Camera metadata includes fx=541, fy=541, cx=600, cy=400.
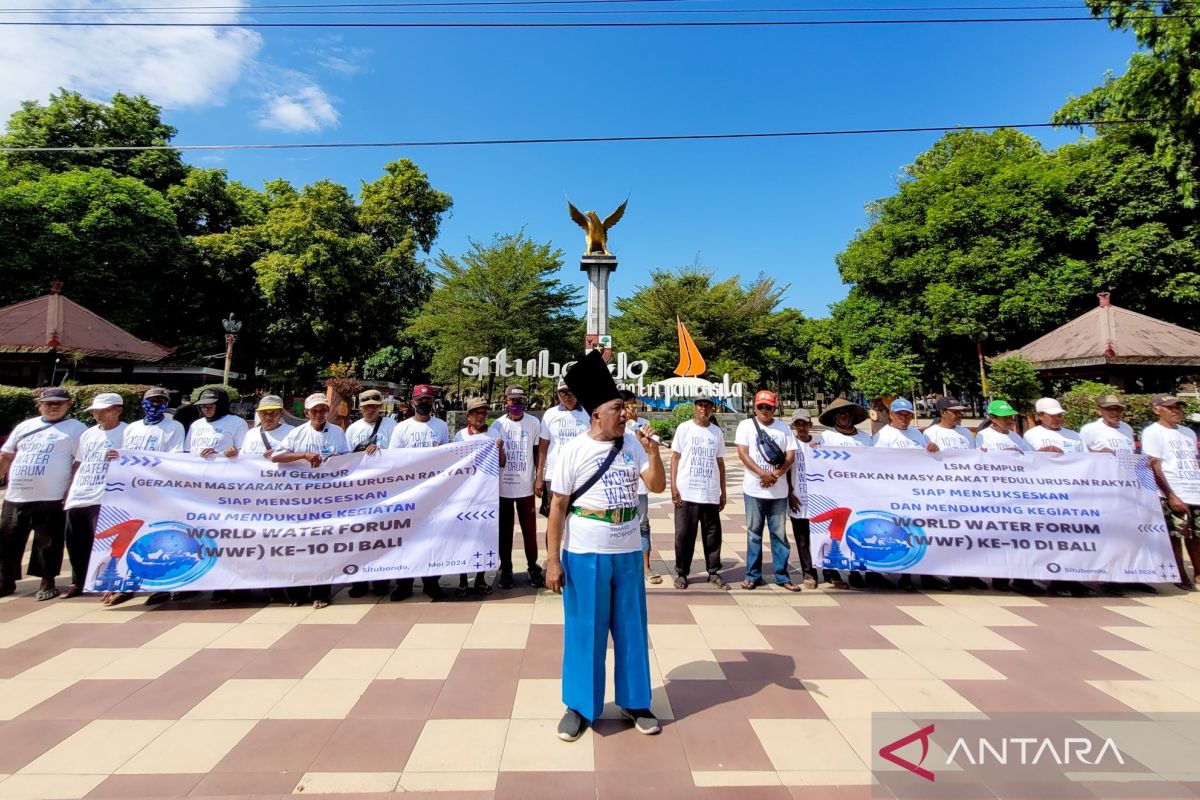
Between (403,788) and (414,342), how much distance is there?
97.2 ft

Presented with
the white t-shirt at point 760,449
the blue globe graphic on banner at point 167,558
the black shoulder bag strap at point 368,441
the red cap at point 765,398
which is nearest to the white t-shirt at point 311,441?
the black shoulder bag strap at point 368,441

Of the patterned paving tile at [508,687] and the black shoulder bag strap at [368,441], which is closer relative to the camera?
the patterned paving tile at [508,687]

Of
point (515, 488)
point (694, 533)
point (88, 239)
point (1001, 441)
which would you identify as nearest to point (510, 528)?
point (515, 488)

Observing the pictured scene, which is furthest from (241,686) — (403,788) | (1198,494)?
(1198,494)

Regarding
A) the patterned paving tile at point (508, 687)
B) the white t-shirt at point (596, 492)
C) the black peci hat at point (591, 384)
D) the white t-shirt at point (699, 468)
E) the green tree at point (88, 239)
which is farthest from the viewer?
the green tree at point (88, 239)

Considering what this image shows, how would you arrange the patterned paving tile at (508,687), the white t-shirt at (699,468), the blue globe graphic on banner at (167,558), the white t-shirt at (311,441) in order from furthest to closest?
the white t-shirt at (699,468) → the white t-shirt at (311,441) → the blue globe graphic on banner at (167,558) → the patterned paving tile at (508,687)

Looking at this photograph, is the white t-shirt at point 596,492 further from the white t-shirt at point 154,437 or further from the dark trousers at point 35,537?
the dark trousers at point 35,537

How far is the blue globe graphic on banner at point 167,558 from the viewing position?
4293mm

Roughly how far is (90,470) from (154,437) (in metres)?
0.50

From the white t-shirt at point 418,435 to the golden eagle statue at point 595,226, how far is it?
47.0ft

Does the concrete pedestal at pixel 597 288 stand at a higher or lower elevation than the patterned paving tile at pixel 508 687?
higher

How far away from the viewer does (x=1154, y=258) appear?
1780 centimetres

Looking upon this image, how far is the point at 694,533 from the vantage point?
498 centimetres

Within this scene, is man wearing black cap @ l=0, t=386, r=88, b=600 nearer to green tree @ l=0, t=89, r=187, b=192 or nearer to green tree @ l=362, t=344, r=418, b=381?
green tree @ l=362, t=344, r=418, b=381
